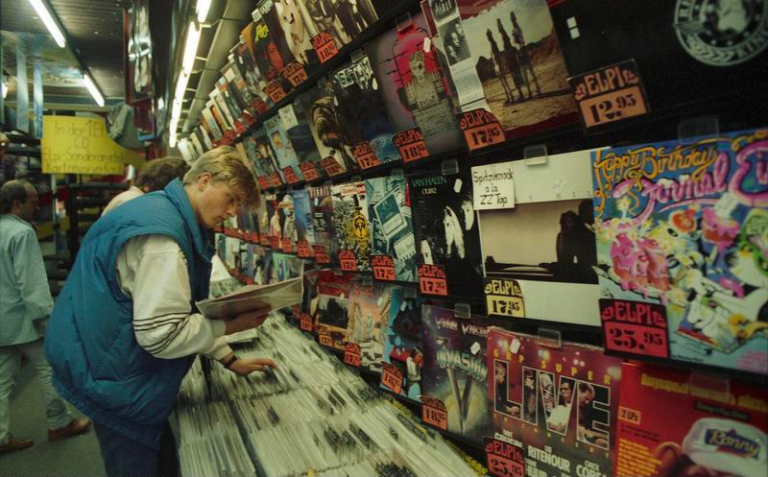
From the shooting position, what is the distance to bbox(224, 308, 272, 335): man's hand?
1.72 m

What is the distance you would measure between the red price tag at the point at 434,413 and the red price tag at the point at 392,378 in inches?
6.1

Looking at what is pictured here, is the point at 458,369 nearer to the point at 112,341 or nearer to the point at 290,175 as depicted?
the point at 112,341

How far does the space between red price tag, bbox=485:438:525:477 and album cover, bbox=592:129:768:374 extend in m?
0.46

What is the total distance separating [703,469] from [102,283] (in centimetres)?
170

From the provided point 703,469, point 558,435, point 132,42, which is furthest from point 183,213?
point 132,42

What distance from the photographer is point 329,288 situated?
2305 mm

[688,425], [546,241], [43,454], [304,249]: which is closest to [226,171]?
[304,249]

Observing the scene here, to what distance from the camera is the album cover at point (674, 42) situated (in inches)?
27.4

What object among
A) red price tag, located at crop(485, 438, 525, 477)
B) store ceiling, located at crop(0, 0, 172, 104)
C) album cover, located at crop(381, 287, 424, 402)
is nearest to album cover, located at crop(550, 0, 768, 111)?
red price tag, located at crop(485, 438, 525, 477)

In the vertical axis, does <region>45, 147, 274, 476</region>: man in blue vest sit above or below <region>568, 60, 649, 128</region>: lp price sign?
below

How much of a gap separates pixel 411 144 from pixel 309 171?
1.00 meters

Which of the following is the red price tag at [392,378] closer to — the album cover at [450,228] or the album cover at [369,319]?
the album cover at [369,319]

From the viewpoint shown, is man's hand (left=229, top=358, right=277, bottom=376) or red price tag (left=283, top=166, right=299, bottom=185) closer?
man's hand (left=229, top=358, right=277, bottom=376)

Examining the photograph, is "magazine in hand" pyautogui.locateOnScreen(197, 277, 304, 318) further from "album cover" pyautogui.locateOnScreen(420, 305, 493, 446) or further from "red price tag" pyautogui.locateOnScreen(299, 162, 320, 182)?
"red price tag" pyautogui.locateOnScreen(299, 162, 320, 182)
